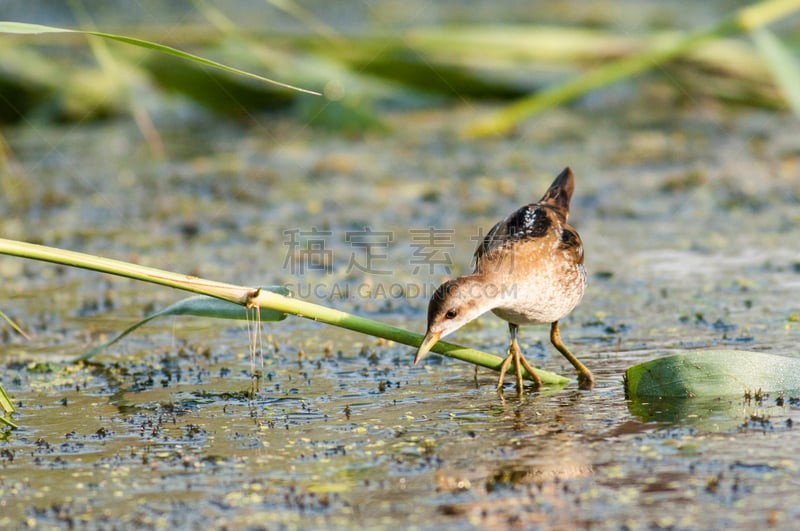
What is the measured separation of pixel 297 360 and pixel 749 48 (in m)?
7.86

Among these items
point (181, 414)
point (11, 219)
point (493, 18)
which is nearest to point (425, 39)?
point (11, 219)

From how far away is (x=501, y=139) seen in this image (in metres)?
12.3

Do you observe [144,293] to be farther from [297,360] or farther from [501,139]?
[501,139]

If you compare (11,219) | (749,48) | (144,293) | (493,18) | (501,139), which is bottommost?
(144,293)

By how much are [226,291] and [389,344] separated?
1973 millimetres

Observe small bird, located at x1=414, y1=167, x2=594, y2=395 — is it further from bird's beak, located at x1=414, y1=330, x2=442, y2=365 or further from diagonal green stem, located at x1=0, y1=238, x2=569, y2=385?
diagonal green stem, located at x1=0, y1=238, x2=569, y2=385

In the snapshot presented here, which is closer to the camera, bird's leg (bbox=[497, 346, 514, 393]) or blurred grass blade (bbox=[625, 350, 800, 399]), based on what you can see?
blurred grass blade (bbox=[625, 350, 800, 399])

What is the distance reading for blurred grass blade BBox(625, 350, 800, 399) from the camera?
15.7 ft

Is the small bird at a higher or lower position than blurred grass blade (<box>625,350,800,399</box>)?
higher

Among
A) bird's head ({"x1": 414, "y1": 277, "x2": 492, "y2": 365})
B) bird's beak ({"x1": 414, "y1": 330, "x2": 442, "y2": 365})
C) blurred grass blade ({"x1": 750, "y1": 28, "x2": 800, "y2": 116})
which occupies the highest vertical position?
blurred grass blade ({"x1": 750, "y1": 28, "x2": 800, "y2": 116})

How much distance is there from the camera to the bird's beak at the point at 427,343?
4852 millimetres

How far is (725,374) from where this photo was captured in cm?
479

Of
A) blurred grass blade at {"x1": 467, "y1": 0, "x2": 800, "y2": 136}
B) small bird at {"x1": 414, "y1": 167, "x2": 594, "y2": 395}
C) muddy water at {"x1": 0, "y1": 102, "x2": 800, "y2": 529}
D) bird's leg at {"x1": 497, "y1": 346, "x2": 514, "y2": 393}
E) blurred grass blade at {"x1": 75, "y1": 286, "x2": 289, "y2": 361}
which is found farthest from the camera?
blurred grass blade at {"x1": 467, "y1": 0, "x2": 800, "y2": 136}

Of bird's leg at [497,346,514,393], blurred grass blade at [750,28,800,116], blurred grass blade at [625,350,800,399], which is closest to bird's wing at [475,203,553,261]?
bird's leg at [497,346,514,393]
